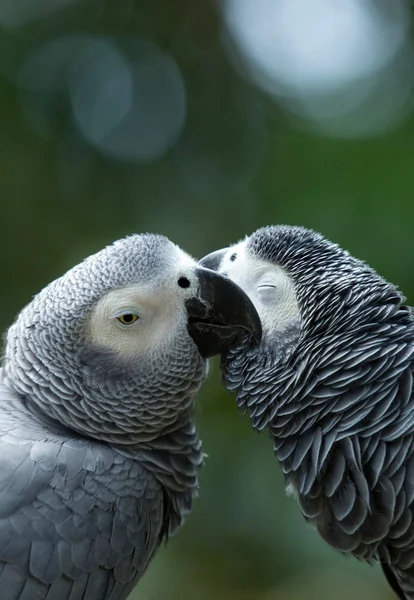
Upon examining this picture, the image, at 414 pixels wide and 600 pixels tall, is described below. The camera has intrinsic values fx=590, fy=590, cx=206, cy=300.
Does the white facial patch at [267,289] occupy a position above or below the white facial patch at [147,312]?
above

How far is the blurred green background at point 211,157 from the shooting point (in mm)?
2621

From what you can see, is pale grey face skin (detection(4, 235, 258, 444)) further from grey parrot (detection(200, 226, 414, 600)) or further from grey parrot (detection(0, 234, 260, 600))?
grey parrot (detection(200, 226, 414, 600))

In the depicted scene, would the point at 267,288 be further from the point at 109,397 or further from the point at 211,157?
the point at 211,157

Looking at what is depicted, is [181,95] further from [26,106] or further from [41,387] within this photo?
[41,387]

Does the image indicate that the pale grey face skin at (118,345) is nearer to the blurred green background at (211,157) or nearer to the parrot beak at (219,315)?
the parrot beak at (219,315)

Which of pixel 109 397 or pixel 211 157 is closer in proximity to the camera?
pixel 109 397

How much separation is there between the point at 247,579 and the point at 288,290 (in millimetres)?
2063

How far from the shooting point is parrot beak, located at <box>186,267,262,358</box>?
121 cm

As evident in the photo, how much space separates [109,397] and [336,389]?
45cm

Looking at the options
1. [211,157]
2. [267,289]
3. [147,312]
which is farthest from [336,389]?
[211,157]

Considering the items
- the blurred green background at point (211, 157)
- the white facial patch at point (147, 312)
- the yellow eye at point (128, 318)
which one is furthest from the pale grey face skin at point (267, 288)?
the blurred green background at point (211, 157)

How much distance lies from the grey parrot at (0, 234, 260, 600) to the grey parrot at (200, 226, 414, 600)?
3.5 inches

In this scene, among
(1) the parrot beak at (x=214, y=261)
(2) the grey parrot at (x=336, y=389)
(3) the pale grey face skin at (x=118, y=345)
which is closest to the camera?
(2) the grey parrot at (x=336, y=389)

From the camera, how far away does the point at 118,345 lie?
1.22 meters
